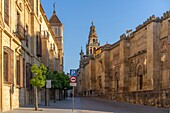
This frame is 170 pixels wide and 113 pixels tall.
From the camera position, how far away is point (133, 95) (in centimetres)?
3862

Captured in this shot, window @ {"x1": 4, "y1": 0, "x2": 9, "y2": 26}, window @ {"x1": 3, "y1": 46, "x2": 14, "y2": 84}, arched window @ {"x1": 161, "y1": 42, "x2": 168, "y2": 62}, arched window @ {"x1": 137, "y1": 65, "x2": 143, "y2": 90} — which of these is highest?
window @ {"x1": 4, "y1": 0, "x2": 9, "y2": 26}

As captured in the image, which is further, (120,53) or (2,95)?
(120,53)

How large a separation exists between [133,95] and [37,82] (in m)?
18.8

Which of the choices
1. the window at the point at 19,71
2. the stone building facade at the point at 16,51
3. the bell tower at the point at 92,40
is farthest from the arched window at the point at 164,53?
the bell tower at the point at 92,40

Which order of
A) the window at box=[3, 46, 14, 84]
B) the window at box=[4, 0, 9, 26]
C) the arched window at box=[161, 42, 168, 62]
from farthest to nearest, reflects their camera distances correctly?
the arched window at box=[161, 42, 168, 62] → the window at box=[4, 0, 9, 26] → the window at box=[3, 46, 14, 84]

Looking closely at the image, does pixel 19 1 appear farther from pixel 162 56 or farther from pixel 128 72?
pixel 128 72

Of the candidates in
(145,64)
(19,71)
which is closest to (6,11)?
(19,71)

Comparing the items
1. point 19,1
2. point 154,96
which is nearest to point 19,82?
point 19,1

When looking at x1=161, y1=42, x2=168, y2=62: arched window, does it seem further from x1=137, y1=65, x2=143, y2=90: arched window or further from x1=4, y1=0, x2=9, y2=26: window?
x1=4, y1=0, x2=9, y2=26: window

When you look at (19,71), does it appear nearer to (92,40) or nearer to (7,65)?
(7,65)

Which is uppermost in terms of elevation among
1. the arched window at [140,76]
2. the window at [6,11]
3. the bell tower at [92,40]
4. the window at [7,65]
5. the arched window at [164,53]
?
the bell tower at [92,40]

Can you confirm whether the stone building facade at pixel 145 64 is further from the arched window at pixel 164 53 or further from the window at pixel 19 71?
the window at pixel 19 71

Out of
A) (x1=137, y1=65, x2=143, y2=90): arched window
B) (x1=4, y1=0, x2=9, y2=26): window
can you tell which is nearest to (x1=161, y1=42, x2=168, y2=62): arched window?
(x1=137, y1=65, x2=143, y2=90): arched window

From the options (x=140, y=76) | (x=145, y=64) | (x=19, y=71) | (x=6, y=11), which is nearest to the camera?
(x=6, y=11)
